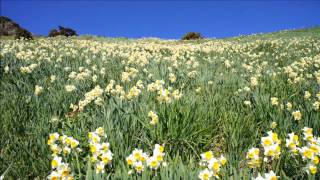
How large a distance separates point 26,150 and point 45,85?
8.67ft

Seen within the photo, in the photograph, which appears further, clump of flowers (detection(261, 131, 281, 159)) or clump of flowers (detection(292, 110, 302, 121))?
clump of flowers (detection(292, 110, 302, 121))

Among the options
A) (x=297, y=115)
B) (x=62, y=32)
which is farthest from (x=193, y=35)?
(x=297, y=115)

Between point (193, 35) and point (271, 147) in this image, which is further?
point (193, 35)

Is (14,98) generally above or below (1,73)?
below

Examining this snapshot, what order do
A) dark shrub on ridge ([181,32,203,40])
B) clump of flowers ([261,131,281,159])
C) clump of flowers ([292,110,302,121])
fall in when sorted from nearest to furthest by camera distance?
clump of flowers ([261,131,281,159])
clump of flowers ([292,110,302,121])
dark shrub on ridge ([181,32,203,40])

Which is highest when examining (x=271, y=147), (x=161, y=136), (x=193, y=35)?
(x=193, y=35)

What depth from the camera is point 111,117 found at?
3.65m

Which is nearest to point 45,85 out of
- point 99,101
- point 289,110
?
point 99,101

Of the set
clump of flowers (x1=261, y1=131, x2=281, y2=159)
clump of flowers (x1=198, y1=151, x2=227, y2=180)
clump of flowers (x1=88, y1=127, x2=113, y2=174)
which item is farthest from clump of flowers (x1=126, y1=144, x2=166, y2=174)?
clump of flowers (x1=261, y1=131, x2=281, y2=159)

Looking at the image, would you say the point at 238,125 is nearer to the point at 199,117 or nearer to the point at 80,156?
the point at 199,117

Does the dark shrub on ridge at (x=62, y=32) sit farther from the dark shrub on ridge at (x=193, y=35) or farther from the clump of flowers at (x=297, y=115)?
the clump of flowers at (x=297, y=115)

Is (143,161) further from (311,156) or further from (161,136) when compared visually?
(311,156)

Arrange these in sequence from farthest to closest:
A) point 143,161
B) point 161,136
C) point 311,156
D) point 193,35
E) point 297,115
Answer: point 193,35 < point 297,115 < point 161,136 < point 143,161 < point 311,156

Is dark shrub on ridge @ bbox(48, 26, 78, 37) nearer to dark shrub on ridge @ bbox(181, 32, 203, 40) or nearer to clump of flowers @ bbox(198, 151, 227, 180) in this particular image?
dark shrub on ridge @ bbox(181, 32, 203, 40)
